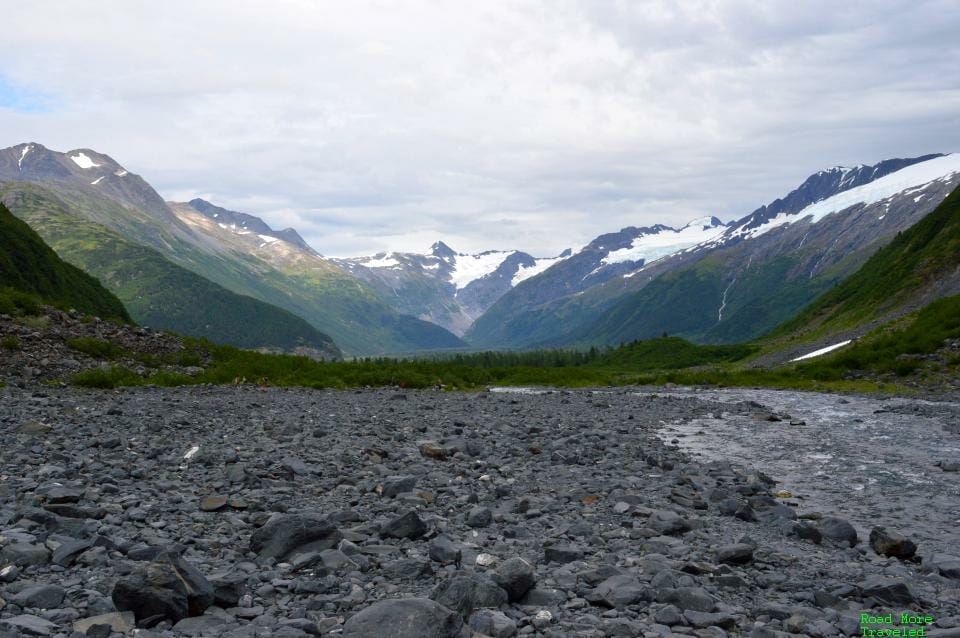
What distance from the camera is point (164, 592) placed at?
7117 millimetres

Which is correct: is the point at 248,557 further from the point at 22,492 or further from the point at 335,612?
the point at 22,492

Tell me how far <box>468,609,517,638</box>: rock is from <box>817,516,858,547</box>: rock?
24.6 feet

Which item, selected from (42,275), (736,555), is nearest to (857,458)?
(736,555)

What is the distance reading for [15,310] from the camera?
3578cm

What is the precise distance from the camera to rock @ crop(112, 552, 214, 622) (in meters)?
6.97

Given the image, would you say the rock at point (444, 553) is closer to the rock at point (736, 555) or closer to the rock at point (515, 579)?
the rock at point (515, 579)

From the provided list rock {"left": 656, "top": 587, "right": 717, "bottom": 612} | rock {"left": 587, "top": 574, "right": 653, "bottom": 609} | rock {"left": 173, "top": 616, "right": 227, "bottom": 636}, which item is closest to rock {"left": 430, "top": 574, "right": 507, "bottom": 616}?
rock {"left": 587, "top": 574, "right": 653, "bottom": 609}

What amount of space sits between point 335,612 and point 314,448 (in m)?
11.7

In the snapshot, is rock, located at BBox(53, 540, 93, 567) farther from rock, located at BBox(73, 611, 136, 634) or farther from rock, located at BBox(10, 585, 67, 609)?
rock, located at BBox(73, 611, 136, 634)

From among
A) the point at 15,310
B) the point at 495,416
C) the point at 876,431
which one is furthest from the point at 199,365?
the point at 876,431

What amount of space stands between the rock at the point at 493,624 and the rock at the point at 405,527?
3236 millimetres

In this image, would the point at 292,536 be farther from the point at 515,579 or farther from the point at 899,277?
the point at 899,277

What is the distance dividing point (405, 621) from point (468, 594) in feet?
4.04

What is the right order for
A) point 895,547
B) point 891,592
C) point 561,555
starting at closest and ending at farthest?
point 891,592 → point 561,555 → point 895,547
